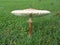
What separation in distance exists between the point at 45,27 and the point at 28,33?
2.22 feet

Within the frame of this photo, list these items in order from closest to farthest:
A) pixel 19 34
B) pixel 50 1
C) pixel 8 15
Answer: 1. pixel 19 34
2. pixel 8 15
3. pixel 50 1

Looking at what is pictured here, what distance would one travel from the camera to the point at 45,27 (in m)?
8.38

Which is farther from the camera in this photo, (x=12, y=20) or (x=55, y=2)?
(x=55, y=2)

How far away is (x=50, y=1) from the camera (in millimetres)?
12367

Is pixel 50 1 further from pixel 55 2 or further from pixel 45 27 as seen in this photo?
pixel 45 27

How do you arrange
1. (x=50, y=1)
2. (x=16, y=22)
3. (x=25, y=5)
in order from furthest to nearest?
(x=50, y=1)
(x=25, y=5)
(x=16, y=22)

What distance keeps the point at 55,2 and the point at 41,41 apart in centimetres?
485

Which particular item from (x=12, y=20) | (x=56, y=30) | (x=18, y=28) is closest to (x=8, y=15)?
(x=12, y=20)

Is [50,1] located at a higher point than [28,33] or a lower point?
higher

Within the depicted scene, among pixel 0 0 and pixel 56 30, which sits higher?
pixel 0 0

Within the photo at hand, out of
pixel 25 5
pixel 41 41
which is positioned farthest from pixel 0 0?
pixel 41 41

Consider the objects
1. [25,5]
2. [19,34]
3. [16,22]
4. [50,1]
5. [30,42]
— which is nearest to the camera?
[30,42]

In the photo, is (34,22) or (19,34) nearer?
(19,34)

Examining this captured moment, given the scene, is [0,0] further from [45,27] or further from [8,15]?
[45,27]
